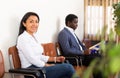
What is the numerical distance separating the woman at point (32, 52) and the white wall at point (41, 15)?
135 mm

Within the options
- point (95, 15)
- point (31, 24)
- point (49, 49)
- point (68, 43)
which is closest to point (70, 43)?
point (68, 43)

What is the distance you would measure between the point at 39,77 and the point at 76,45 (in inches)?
56.9

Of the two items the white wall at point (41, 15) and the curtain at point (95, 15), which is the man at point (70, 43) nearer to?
the white wall at point (41, 15)

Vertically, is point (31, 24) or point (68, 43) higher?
point (31, 24)

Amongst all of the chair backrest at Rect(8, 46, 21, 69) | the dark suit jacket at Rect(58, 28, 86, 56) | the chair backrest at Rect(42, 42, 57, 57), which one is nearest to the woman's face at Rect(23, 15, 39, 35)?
the chair backrest at Rect(8, 46, 21, 69)

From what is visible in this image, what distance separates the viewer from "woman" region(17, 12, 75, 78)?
254 cm

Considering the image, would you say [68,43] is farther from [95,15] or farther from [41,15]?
[95,15]

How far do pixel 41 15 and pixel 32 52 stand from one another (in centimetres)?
91

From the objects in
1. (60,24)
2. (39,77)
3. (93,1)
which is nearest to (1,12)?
(39,77)

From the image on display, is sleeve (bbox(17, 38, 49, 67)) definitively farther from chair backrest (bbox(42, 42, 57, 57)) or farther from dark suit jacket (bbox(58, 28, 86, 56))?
dark suit jacket (bbox(58, 28, 86, 56))

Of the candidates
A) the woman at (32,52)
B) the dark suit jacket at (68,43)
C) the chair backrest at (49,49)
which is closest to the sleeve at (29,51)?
the woman at (32,52)

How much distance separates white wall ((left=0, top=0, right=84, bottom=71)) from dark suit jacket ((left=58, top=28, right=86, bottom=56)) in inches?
8.2

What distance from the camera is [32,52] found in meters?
2.56

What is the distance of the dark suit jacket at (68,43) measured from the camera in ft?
11.1
